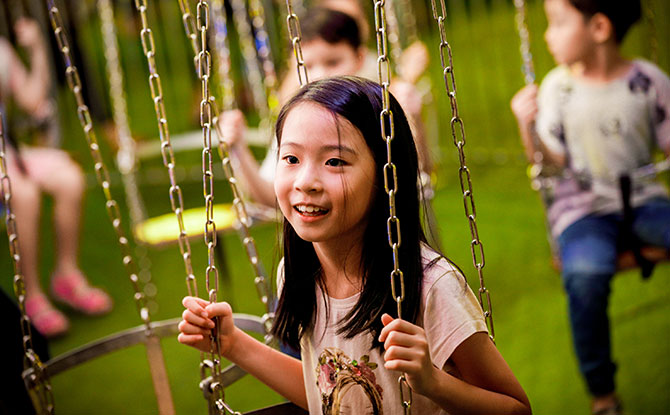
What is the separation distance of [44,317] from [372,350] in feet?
8.46

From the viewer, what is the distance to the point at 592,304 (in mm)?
2152

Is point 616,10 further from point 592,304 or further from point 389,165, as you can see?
point 389,165

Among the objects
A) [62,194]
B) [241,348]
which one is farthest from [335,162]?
[62,194]

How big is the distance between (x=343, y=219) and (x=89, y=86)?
4.17 m

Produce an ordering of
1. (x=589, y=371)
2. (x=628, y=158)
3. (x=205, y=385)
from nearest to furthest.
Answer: (x=205, y=385), (x=589, y=371), (x=628, y=158)

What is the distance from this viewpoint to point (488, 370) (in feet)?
4.00

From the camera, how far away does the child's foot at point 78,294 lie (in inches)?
145

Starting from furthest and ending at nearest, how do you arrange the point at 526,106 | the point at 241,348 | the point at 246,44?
the point at 246,44 → the point at 526,106 → the point at 241,348

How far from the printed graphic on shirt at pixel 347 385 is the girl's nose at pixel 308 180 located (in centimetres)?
30

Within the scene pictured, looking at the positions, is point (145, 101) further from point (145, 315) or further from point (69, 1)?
point (145, 315)

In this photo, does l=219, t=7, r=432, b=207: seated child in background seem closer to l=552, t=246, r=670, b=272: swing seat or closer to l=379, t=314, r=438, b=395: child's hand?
l=552, t=246, r=670, b=272: swing seat

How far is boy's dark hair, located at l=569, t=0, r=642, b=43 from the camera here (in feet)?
7.52

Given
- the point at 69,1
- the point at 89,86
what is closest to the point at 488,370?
the point at 89,86

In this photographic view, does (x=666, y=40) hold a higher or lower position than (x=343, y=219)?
higher
